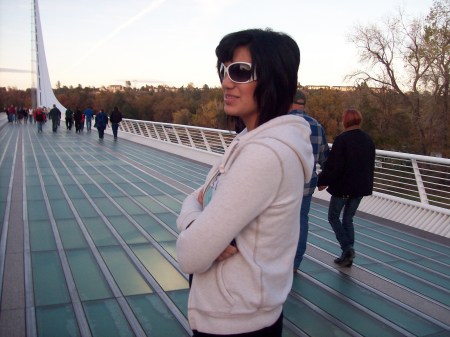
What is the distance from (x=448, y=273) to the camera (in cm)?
419

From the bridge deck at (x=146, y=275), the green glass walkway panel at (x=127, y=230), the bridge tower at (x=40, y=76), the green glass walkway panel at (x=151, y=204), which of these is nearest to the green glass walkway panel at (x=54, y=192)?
the bridge deck at (x=146, y=275)

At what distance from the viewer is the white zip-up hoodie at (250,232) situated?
1.07 m

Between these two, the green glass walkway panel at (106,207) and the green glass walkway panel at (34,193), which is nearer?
the green glass walkway panel at (106,207)

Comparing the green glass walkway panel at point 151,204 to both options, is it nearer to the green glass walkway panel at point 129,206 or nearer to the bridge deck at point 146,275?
the bridge deck at point 146,275

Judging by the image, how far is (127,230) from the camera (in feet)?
17.0

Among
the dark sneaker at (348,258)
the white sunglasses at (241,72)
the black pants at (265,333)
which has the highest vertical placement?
the white sunglasses at (241,72)

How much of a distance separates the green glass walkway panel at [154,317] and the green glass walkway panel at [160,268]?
0.27 meters

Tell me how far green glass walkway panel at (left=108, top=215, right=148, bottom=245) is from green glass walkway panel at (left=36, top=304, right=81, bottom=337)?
163 centimetres

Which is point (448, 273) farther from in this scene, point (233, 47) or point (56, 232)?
point (56, 232)

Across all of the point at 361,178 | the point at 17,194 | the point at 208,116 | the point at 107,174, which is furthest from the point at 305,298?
the point at 208,116

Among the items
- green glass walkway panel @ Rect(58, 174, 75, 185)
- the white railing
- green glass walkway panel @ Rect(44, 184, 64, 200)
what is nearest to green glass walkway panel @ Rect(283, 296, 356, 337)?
the white railing

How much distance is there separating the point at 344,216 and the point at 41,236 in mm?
3326

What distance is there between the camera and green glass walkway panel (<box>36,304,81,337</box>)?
2.74 metres

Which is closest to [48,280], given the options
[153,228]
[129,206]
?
[153,228]
